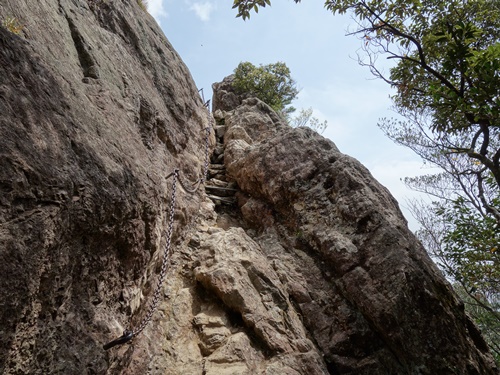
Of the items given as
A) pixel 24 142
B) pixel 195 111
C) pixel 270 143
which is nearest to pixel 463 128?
pixel 270 143

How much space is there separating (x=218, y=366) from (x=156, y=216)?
6.60 feet

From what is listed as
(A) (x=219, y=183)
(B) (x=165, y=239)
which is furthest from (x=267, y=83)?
(B) (x=165, y=239)

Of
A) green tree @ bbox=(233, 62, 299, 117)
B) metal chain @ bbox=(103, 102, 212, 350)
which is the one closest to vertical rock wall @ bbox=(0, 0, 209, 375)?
metal chain @ bbox=(103, 102, 212, 350)

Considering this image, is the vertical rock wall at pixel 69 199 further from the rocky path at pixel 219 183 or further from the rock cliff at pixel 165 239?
the rocky path at pixel 219 183

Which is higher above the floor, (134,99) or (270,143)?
(270,143)

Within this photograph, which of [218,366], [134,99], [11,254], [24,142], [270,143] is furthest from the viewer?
[270,143]

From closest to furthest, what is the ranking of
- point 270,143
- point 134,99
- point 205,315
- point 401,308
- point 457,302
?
1. point 205,315
2. point 401,308
3. point 134,99
4. point 457,302
5. point 270,143

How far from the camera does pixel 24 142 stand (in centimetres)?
277

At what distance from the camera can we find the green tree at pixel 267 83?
15.4 metres

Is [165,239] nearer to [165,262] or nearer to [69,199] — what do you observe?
[165,262]

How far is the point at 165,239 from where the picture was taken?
17.7 feet

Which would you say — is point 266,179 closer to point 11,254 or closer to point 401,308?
point 401,308

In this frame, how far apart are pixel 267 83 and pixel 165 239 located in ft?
38.7

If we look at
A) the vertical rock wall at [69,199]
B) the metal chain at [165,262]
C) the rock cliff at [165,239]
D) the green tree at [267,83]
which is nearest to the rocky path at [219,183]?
the rock cliff at [165,239]
